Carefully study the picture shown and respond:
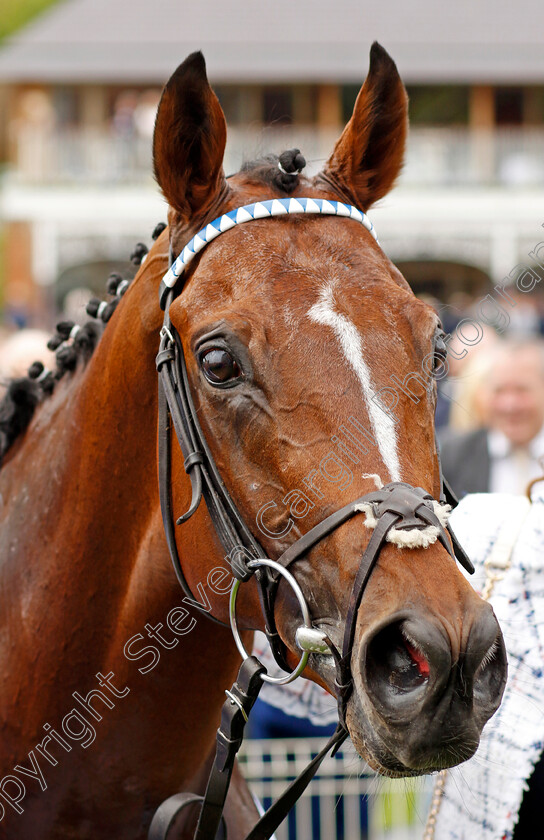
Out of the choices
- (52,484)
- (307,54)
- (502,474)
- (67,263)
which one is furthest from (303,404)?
(307,54)

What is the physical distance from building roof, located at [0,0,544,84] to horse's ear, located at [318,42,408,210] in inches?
856

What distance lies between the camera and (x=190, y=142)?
2213 mm

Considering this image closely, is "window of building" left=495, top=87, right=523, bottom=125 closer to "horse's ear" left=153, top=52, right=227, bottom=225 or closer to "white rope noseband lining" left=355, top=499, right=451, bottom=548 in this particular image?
"horse's ear" left=153, top=52, right=227, bottom=225

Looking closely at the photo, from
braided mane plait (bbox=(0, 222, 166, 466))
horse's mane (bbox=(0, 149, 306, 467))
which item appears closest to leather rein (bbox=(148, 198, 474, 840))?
horse's mane (bbox=(0, 149, 306, 467))

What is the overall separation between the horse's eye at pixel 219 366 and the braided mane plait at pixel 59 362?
0.76 m

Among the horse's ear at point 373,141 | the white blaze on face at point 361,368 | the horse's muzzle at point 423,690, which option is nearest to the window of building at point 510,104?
the horse's ear at point 373,141

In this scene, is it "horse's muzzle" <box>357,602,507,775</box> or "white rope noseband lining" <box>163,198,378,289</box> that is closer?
"horse's muzzle" <box>357,602,507,775</box>

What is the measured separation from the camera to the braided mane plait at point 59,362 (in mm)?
2680

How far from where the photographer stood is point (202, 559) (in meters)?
2.09

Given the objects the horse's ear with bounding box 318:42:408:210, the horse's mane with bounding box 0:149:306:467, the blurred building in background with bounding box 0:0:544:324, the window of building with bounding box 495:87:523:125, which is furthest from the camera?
the window of building with bounding box 495:87:523:125

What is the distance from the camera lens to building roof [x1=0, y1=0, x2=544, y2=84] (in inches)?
947

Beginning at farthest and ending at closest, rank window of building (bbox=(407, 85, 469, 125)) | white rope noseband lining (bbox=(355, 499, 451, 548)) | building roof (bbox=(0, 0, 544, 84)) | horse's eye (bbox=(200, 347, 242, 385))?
window of building (bbox=(407, 85, 469, 125)), building roof (bbox=(0, 0, 544, 84)), horse's eye (bbox=(200, 347, 242, 385)), white rope noseband lining (bbox=(355, 499, 451, 548))

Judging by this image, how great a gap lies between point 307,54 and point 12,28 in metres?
16.2

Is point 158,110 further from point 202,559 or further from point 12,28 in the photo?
point 12,28
